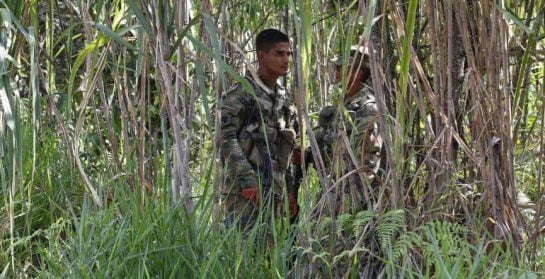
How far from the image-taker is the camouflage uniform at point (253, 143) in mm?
4133

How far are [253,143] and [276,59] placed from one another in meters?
0.34

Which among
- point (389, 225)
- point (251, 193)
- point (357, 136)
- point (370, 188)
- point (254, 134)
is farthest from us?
point (254, 134)

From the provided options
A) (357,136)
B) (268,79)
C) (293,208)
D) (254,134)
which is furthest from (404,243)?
(268,79)

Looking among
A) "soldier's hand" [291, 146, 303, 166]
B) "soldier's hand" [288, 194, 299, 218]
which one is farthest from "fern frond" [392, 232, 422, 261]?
"soldier's hand" [291, 146, 303, 166]

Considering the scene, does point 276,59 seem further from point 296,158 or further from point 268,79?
point 296,158

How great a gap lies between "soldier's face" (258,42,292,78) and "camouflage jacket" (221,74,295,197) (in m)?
0.09

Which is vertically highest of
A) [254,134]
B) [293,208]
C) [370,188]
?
[254,134]

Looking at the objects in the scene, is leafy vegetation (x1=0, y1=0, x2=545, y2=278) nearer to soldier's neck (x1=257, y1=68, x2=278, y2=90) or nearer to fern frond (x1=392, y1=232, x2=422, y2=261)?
fern frond (x1=392, y1=232, x2=422, y2=261)

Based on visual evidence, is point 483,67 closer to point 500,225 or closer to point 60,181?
point 500,225

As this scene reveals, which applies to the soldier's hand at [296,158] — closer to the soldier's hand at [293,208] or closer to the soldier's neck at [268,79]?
Answer: the soldier's hand at [293,208]

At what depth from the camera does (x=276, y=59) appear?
4.25 metres

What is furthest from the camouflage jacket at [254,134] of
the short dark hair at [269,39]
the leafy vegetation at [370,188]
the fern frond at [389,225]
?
the fern frond at [389,225]

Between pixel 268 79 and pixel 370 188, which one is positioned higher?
pixel 268 79

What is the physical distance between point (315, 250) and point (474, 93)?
618mm
